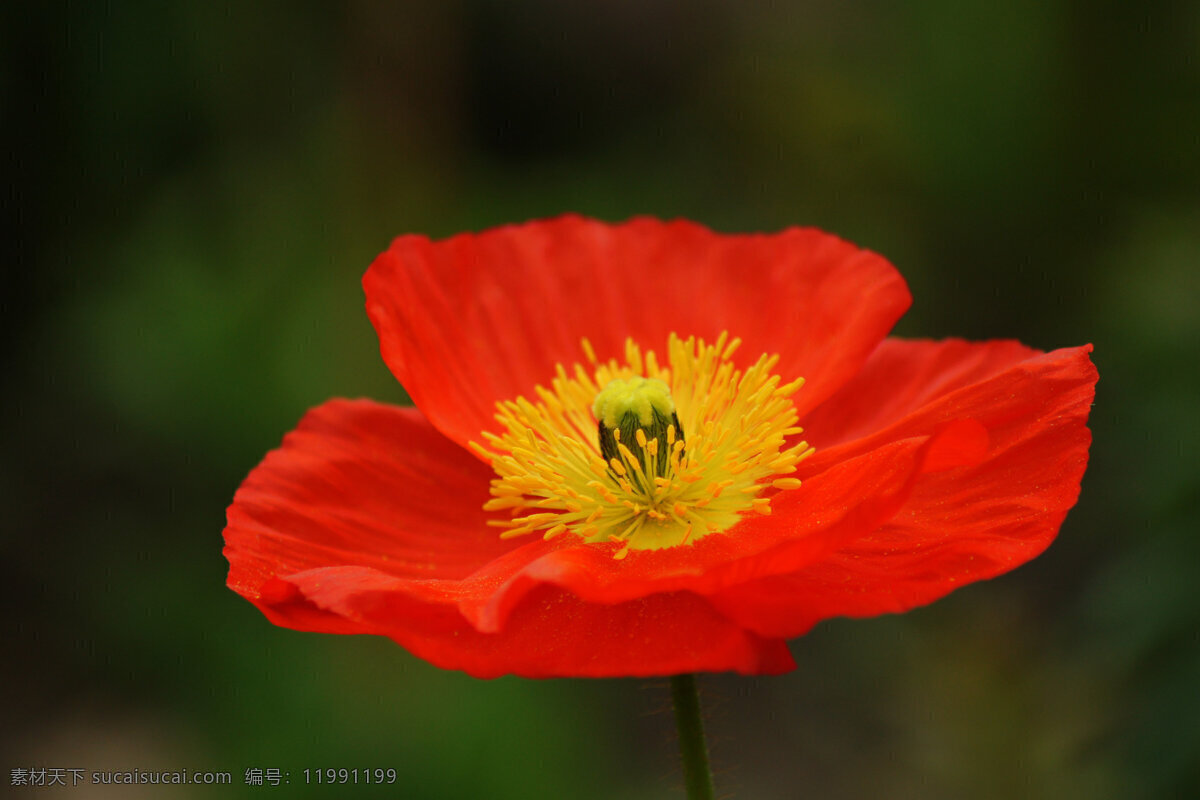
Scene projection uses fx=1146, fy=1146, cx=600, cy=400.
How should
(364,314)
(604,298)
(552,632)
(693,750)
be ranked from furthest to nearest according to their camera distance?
(364,314), (604,298), (552,632), (693,750)

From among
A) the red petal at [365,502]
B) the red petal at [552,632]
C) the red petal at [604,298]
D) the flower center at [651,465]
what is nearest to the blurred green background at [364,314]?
the red petal at [604,298]

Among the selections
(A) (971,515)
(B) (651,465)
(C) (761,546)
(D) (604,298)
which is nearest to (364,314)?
(D) (604,298)

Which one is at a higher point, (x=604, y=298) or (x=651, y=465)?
(x=604, y=298)

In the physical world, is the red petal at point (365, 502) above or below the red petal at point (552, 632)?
above

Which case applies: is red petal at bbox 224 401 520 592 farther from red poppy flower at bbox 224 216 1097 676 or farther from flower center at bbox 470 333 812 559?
flower center at bbox 470 333 812 559

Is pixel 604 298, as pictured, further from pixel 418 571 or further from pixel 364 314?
pixel 364 314

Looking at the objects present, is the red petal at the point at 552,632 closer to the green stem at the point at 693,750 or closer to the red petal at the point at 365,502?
the green stem at the point at 693,750
